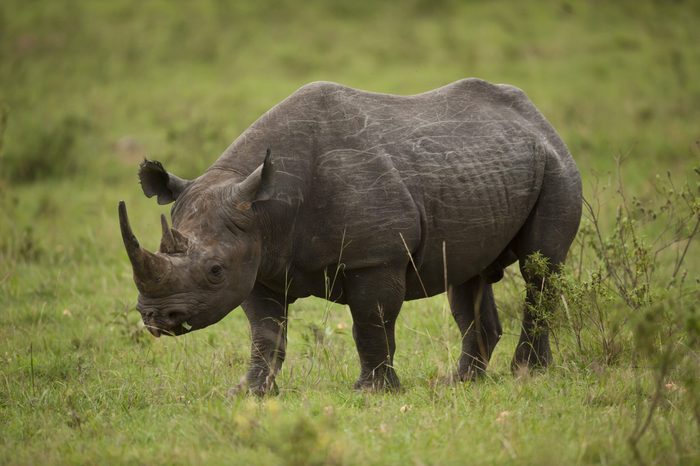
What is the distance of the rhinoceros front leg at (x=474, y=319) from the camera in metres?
6.82

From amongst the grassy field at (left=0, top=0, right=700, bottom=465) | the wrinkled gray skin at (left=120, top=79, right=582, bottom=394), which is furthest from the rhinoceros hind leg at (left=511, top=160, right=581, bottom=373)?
the grassy field at (left=0, top=0, right=700, bottom=465)

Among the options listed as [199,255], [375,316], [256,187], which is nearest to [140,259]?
[199,255]

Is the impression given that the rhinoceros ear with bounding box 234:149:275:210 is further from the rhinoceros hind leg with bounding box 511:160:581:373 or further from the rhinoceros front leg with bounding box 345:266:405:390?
the rhinoceros hind leg with bounding box 511:160:581:373

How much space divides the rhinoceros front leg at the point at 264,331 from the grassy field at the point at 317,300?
0.16m

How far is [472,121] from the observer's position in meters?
6.41

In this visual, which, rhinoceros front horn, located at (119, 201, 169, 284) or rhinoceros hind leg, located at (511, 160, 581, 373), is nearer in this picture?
rhinoceros front horn, located at (119, 201, 169, 284)

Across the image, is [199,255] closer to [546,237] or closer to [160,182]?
[160,182]

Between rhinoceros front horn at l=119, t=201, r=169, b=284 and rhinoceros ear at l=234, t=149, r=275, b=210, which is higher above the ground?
rhinoceros ear at l=234, t=149, r=275, b=210

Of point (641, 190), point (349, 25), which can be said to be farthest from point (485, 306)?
point (349, 25)

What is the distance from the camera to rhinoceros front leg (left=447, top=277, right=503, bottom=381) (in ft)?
22.4

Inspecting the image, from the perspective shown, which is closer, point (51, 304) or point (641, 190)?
point (51, 304)

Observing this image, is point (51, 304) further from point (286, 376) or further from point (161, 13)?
point (161, 13)

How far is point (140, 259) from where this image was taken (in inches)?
196

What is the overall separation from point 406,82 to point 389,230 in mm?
12097
